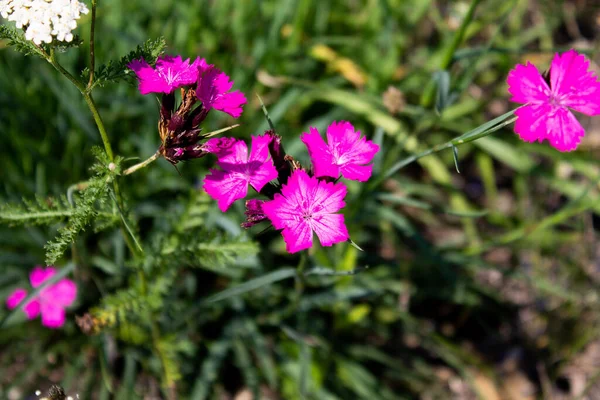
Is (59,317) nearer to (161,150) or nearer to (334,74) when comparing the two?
(161,150)

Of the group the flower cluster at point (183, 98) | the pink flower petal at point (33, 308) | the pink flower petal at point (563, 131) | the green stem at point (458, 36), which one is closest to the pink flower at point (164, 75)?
the flower cluster at point (183, 98)

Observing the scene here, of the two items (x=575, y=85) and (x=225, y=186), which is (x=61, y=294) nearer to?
(x=225, y=186)

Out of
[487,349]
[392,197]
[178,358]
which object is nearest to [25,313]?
[178,358]

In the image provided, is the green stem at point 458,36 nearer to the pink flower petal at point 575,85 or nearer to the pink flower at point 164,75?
the pink flower petal at point 575,85

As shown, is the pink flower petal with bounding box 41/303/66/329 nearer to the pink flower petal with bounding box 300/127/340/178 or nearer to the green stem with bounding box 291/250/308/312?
the green stem with bounding box 291/250/308/312

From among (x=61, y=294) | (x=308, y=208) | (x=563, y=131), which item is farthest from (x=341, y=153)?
(x=61, y=294)

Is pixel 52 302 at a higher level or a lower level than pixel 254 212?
higher

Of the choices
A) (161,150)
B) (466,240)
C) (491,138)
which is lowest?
(161,150)
